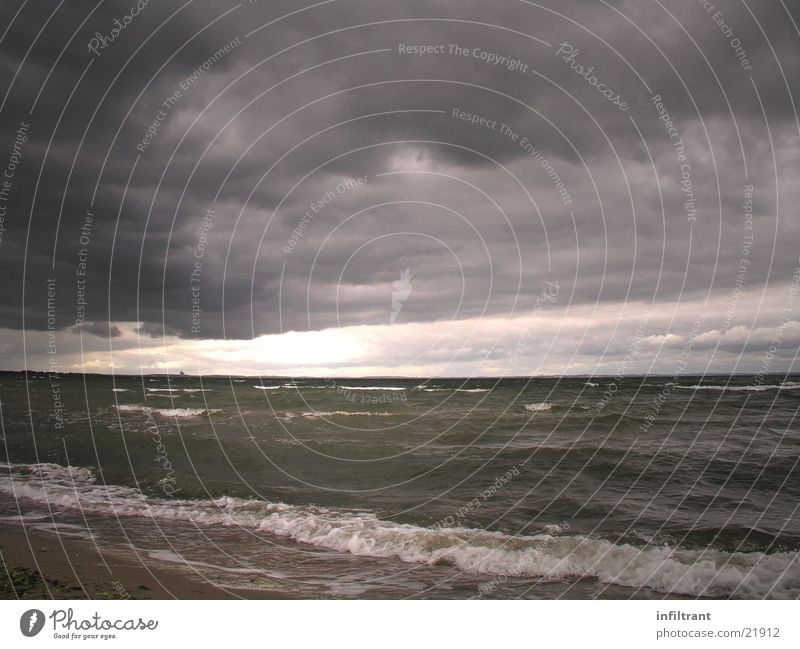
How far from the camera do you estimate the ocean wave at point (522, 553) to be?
11.5 m

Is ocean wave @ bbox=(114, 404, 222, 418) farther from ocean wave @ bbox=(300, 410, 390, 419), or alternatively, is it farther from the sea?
the sea

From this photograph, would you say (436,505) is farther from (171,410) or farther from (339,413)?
(171,410)

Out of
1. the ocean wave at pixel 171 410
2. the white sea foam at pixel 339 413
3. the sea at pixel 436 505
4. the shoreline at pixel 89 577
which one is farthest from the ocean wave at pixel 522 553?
the ocean wave at pixel 171 410

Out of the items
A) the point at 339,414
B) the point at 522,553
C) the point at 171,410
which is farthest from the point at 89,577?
the point at 171,410

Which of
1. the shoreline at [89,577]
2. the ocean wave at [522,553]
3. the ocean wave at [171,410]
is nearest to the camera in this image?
the shoreline at [89,577]

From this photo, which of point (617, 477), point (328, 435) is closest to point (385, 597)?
point (617, 477)

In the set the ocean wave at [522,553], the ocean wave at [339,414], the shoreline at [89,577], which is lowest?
the ocean wave at [522,553]

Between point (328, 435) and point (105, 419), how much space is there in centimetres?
1922

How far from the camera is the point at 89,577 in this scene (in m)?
10.7

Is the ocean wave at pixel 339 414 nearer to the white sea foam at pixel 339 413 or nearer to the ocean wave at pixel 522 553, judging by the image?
the white sea foam at pixel 339 413

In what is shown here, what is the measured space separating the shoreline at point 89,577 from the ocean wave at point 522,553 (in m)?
3.32

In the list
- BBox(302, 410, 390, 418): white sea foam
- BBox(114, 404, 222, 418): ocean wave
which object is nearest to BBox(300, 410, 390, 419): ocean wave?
BBox(302, 410, 390, 418): white sea foam

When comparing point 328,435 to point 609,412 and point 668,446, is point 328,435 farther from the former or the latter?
point 609,412
